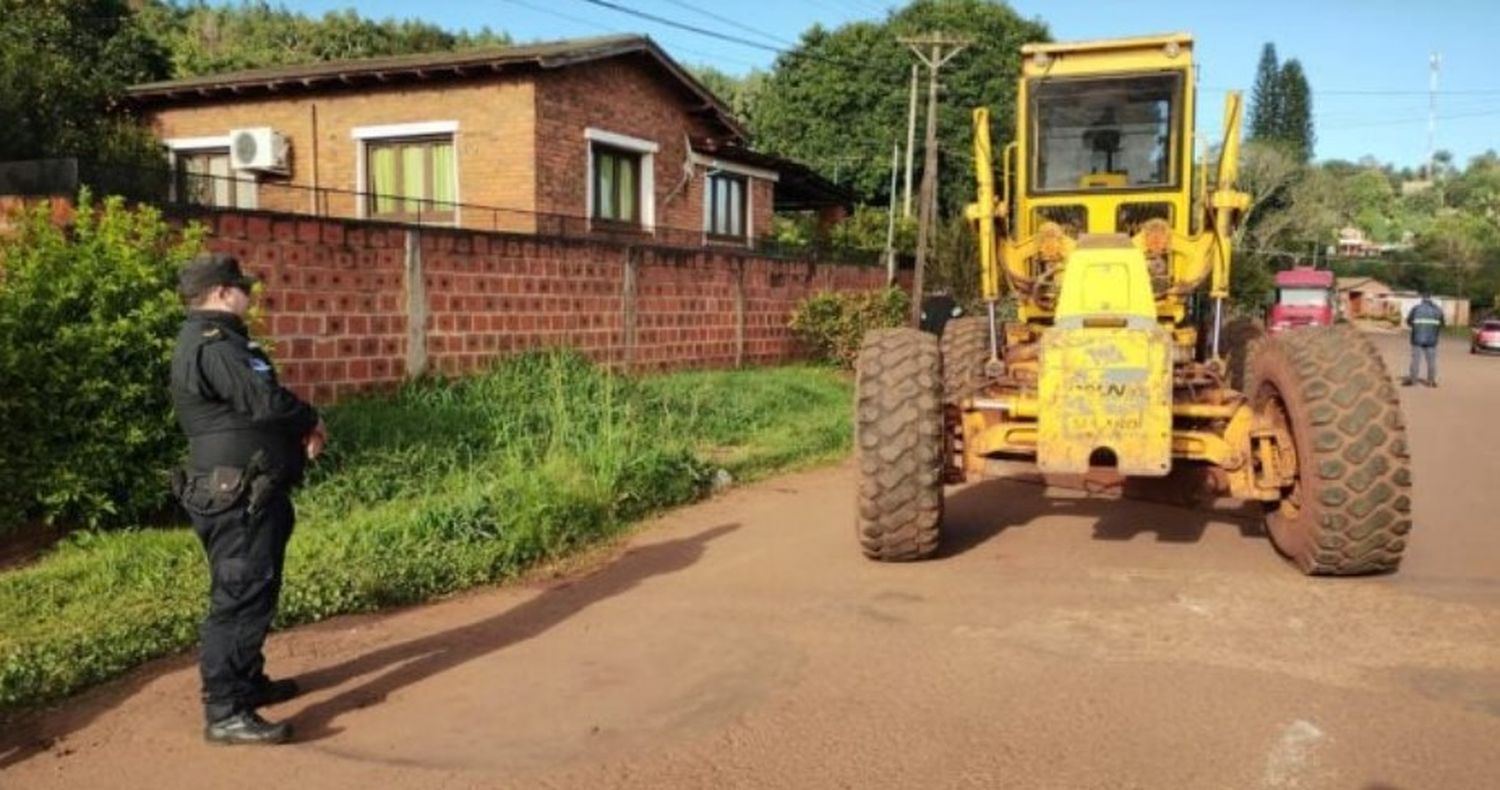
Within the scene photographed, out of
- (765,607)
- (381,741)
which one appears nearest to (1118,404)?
(765,607)

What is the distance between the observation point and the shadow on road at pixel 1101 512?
7.52 meters

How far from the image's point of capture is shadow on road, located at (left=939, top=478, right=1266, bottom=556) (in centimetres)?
752

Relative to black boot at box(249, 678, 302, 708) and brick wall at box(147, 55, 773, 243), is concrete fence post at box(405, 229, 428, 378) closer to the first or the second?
black boot at box(249, 678, 302, 708)

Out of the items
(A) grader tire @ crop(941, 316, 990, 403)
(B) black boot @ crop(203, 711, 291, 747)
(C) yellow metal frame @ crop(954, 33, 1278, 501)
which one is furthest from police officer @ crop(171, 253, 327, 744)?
(A) grader tire @ crop(941, 316, 990, 403)

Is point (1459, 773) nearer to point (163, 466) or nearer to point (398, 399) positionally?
point (163, 466)

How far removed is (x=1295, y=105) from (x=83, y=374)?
109 m

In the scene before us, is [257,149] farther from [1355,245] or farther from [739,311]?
[1355,245]

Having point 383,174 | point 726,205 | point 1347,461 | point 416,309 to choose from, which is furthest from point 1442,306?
point 1347,461

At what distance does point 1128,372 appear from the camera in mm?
6234

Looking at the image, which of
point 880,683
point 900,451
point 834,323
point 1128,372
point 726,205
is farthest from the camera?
point 726,205

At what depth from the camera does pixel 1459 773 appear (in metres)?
3.84

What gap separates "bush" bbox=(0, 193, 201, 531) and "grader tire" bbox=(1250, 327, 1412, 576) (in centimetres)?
642

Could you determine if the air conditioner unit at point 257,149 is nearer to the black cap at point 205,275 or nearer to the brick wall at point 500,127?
the brick wall at point 500,127

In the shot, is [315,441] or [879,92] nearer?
[315,441]
